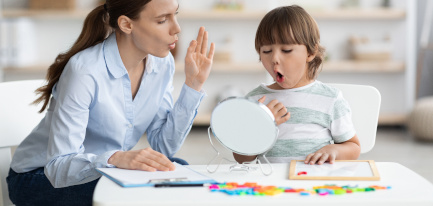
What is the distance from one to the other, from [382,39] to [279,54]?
12.3 feet

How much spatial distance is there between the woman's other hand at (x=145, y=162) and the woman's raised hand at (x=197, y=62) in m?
0.33

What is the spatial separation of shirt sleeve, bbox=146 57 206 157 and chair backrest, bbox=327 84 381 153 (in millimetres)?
439

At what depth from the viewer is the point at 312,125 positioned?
67.7 inches

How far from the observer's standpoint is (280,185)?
125 centimetres

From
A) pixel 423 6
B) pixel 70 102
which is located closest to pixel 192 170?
pixel 70 102

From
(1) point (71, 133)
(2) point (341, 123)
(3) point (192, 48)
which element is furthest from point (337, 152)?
(1) point (71, 133)

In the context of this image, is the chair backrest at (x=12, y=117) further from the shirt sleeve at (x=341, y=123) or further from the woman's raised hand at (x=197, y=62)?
the shirt sleeve at (x=341, y=123)

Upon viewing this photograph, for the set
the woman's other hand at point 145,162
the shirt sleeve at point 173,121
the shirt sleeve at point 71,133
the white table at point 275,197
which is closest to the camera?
the white table at point 275,197

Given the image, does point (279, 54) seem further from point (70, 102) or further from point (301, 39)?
point (70, 102)

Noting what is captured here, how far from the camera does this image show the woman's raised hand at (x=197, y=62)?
5.38ft

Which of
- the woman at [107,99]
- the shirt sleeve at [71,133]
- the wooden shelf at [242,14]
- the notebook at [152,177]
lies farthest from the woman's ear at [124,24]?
the wooden shelf at [242,14]

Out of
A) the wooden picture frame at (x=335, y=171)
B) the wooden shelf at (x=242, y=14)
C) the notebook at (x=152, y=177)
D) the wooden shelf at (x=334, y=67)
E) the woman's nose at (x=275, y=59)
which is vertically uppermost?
the woman's nose at (x=275, y=59)

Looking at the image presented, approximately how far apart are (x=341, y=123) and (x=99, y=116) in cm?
68

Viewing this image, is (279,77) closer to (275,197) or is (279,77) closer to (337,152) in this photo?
(337,152)
